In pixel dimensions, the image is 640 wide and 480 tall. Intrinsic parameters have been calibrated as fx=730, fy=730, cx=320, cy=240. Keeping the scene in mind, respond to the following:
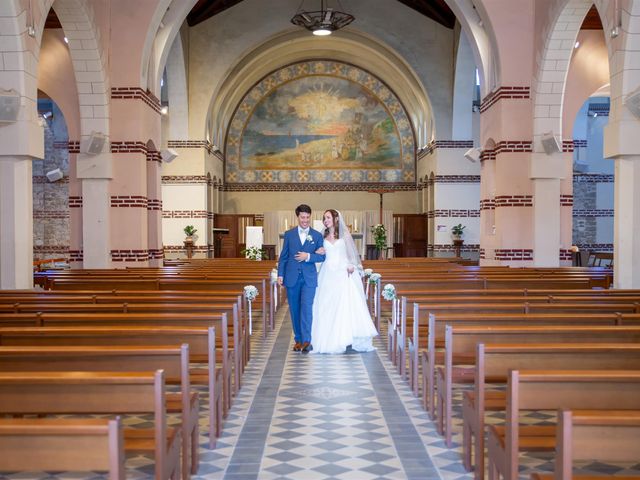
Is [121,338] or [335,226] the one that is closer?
[121,338]

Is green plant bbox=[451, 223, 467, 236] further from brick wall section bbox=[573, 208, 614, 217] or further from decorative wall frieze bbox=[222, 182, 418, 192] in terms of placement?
decorative wall frieze bbox=[222, 182, 418, 192]

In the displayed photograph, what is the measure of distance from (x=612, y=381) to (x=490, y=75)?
12975mm

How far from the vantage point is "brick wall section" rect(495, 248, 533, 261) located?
1444 cm

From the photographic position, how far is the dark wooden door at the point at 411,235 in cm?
2614

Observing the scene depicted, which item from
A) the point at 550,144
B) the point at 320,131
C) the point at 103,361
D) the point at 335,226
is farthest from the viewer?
the point at 320,131

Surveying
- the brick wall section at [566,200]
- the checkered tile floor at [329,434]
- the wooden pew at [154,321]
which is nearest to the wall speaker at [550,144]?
the brick wall section at [566,200]

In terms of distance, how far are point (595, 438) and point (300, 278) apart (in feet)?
20.8

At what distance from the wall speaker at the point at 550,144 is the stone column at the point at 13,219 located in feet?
29.8

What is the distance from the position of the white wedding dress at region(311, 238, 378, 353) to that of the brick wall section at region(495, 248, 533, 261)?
641 centimetres

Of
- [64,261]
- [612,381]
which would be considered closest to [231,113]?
[64,261]

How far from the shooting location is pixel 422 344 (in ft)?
22.1

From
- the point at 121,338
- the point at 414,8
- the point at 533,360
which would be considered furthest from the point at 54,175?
the point at 533,360

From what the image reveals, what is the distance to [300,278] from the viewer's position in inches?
346

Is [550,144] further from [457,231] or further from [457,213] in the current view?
[457,213]
